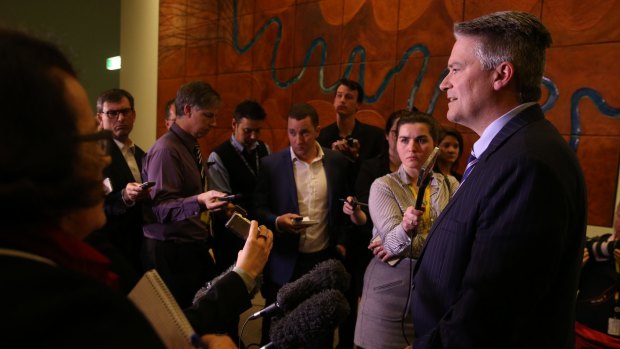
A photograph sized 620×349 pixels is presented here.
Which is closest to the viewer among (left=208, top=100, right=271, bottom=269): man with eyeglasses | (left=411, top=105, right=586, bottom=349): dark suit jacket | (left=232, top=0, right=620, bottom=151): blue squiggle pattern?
(left=411, top=105, right=586, bottom=349): dark suit jacket

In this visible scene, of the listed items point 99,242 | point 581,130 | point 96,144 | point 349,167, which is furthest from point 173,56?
point 96,144

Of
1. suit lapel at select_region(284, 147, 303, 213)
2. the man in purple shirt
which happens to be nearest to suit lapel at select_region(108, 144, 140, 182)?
the man in purple shirt

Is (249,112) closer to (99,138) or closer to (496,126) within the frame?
(496,126)

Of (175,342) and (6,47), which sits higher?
(6,47)

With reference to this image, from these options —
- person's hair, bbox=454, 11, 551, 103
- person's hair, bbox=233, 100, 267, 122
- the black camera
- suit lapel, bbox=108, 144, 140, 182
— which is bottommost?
the black camera

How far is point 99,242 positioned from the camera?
3.85 feet

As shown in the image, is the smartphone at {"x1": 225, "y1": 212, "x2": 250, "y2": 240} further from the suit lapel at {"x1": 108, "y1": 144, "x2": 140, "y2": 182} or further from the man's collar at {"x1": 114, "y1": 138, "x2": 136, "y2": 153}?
the man's collar at {"x1": 114, "y1": 138, "x2": 136, "y2": 153}

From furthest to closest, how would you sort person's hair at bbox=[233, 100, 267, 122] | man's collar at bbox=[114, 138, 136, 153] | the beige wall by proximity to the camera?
the beige wall, person's hair at bbox=[233, 100, 267, 122], man's collar at bbox=[114, 138, 136, 153]

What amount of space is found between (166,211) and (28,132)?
A: 79.9 inches

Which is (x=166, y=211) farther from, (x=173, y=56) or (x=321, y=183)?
(x=173, y=56)

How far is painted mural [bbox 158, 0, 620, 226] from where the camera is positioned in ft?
11.5

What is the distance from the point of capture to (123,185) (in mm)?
2711

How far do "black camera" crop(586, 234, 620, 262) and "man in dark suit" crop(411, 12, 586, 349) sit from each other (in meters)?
1.50

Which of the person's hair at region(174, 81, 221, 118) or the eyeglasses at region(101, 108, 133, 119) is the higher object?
the person's hair at region(174, 81, 221, 118)
